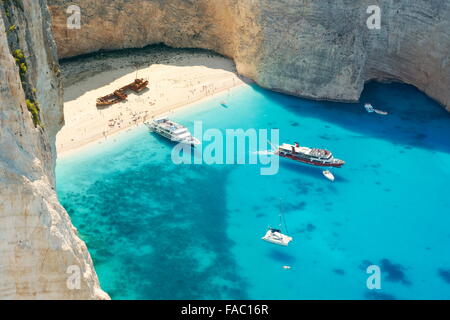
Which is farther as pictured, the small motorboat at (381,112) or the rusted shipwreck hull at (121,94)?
the small motorboat at (381,112)

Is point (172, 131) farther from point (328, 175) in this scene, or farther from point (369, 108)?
point (369, 108)

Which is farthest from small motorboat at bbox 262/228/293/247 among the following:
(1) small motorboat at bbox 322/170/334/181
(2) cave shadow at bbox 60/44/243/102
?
(2) cave shadow at bbox 60/44/243/102

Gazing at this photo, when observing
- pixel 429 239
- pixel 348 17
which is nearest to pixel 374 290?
pixel 429 239

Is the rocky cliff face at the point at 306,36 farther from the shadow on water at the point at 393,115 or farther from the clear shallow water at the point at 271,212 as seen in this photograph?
the clear shallow water at the point at 271,212

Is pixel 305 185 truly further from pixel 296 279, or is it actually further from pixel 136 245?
pixel 136 245

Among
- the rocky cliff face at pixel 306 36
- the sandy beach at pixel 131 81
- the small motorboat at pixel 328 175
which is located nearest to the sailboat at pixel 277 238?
the small motorboat at pixel 328 175

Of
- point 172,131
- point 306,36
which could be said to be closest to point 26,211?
point 172,131

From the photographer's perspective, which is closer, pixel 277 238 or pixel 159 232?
pixel 277 238
